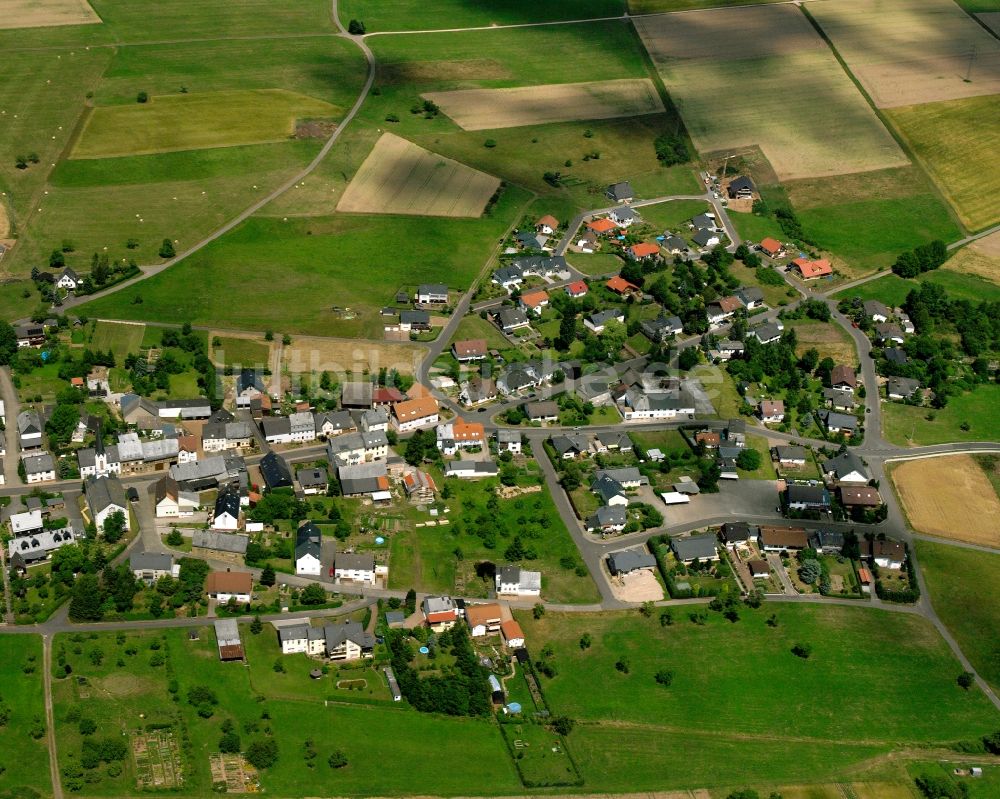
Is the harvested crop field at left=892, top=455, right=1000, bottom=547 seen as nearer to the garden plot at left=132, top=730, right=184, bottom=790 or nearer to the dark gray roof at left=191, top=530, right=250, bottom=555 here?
the dark gray roof at left=191, top=530, right=250, bottom=555

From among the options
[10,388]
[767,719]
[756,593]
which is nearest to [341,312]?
[10,388]

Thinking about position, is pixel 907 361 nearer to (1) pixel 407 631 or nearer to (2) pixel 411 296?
(2) pixel 411 296

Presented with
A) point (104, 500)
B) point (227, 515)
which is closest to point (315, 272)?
point (227, 515)

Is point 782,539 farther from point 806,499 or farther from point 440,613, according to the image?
point 440,613

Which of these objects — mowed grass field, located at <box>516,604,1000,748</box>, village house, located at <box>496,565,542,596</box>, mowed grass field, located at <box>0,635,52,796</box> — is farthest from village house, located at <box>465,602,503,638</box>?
mowed grass field, located at <box>0,635,52,796</box>

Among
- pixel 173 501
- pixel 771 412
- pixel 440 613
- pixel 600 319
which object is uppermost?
pixel 173 501

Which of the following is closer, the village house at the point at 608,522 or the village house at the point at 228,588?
the village house at the point at 228,588

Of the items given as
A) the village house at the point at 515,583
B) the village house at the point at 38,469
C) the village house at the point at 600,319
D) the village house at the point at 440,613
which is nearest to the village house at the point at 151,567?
the village house at the point at 38,469

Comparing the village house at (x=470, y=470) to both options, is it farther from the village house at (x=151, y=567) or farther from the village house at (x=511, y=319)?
the village house at (x=151, y=567)
